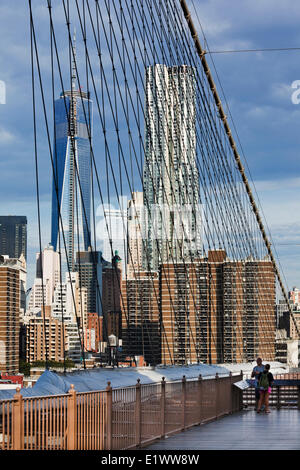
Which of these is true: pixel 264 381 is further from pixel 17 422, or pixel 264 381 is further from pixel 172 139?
pixel 172 139

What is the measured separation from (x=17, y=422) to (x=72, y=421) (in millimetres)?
1184

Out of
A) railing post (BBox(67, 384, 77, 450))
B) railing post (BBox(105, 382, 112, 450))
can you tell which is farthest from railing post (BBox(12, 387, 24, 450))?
railing post (BBox(105, 382, 112, 450))

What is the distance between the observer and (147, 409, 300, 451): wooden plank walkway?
34.9 ft

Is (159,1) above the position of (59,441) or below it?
above

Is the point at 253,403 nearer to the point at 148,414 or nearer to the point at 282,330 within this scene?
the point at 148,414

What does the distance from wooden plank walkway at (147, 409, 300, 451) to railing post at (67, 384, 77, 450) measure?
2.38 metres

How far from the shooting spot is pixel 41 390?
30.4 ft

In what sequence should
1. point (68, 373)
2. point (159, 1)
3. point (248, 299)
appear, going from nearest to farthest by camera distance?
point (68, 373) < point (159, 1) < point (248, 299)

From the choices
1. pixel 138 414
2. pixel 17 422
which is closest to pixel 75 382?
pixel 138 414

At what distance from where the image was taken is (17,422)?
23.0 feet


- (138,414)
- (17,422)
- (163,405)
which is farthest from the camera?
(163,405)

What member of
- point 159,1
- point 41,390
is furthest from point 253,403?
point 159,1
